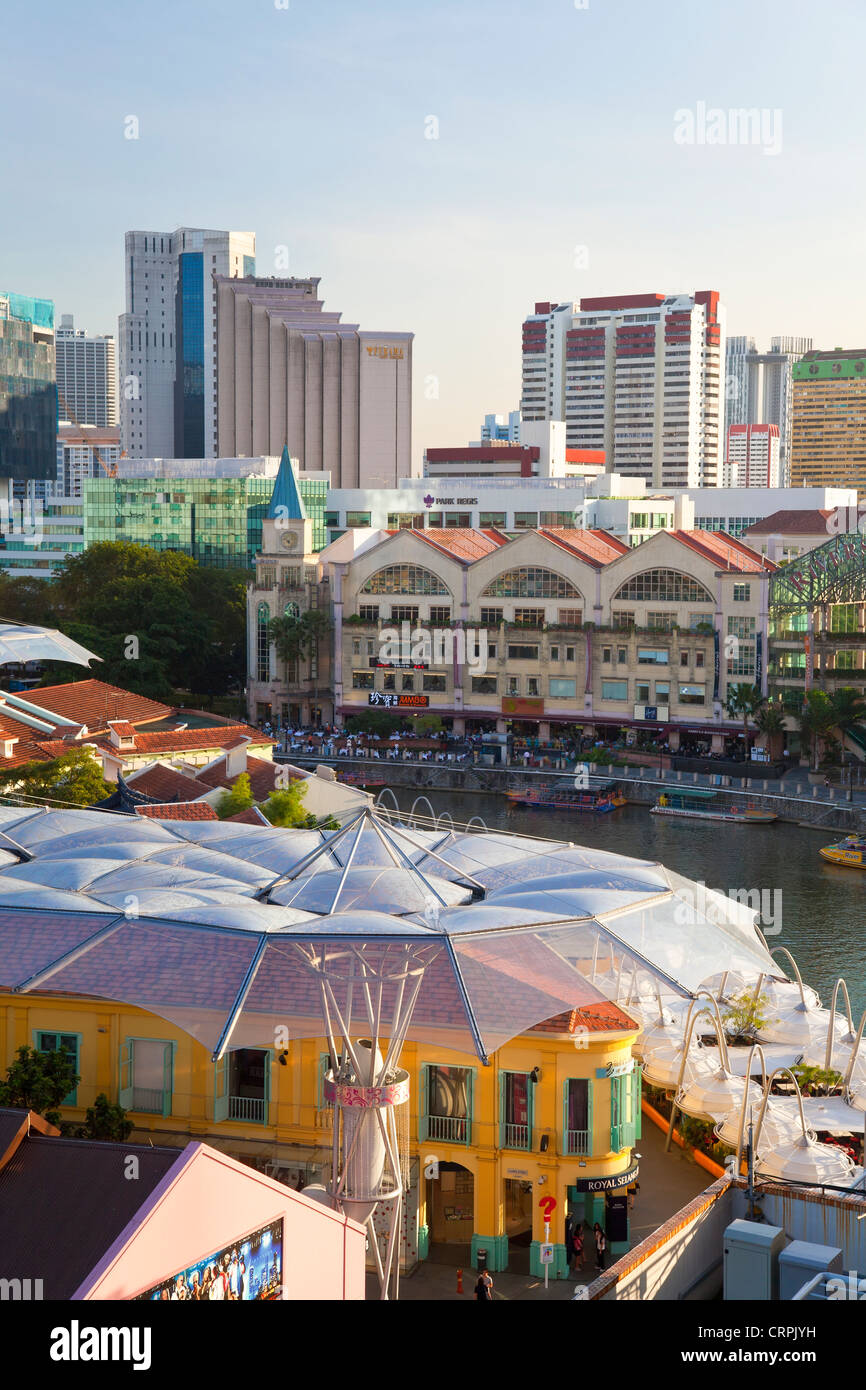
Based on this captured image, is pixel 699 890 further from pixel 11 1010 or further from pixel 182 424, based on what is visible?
pixel 182 424

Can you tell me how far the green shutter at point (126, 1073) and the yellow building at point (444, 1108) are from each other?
0.06ft

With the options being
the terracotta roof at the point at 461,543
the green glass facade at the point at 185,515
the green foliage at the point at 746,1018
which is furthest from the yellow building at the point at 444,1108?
the green glass facade at the point at 185,515

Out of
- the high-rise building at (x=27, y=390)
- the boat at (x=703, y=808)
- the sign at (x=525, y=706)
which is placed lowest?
the boat at (x=703, y=808)

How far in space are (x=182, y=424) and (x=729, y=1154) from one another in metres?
170

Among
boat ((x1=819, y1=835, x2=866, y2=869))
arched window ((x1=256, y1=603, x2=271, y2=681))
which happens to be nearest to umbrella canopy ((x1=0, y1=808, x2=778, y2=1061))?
boat ((x1=819, y1=835, x2=866, y2=869))

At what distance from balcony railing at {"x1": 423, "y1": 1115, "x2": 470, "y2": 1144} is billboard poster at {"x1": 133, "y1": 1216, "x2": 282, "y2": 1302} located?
7.52m

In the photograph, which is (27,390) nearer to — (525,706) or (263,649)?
(263,649)

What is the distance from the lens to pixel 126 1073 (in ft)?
76.8

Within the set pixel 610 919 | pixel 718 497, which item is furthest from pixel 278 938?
pixel 718 497

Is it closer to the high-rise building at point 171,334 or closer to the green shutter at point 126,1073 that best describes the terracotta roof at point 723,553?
the green shutter at point 126,1073

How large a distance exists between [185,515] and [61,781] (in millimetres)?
62262

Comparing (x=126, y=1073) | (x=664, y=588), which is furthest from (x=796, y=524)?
(x=126, y=1073)

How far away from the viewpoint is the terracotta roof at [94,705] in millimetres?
56469

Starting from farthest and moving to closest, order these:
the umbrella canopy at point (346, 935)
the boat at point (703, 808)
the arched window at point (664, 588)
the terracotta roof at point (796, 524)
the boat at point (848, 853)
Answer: the terracotta roof at point (796, 524), the arched window at point (664, 588), the boat at point (703, 808), the boat at point (848, 853), the umbrella canopy at point (346, 935)
